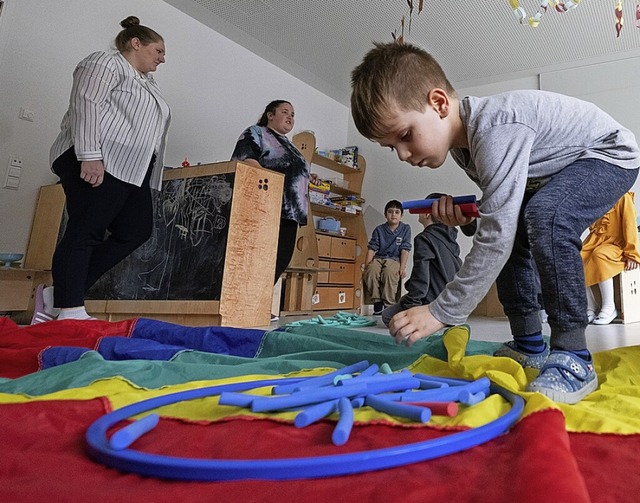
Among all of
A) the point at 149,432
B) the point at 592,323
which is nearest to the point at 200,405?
the point at 149,432

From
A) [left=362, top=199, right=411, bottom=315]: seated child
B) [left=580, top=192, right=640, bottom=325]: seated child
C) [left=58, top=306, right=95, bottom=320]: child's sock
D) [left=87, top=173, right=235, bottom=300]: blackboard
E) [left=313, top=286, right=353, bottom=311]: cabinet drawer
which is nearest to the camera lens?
[left=58, top=306, right=95, bottom=320]: child's sock

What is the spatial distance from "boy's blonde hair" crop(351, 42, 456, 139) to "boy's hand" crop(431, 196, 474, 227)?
203 mm

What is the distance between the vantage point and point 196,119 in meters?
3.23

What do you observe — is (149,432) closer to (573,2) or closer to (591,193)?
(591,193)

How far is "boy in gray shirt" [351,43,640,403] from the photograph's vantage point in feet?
2.30

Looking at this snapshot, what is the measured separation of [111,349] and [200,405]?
46 centimetres

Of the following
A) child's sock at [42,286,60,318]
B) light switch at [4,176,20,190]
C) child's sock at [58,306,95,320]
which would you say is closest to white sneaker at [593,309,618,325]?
child's sock at [58,306,95,320]

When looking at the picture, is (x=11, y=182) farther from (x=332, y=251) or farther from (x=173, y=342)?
(x=332, y=251)

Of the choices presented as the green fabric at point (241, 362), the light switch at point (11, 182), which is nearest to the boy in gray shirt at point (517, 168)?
the green fabric at point (241, 362)

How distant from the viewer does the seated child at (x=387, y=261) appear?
3426mm

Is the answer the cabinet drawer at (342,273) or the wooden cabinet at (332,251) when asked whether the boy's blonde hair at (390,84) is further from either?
the cabinet drawer at (342,273)

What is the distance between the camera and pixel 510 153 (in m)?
0.71

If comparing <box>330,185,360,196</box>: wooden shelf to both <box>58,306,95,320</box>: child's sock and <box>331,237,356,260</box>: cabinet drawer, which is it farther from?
<box>58,306,95,320</box>: child's sock

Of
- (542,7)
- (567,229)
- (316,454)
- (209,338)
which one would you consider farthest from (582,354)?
(542,7)
